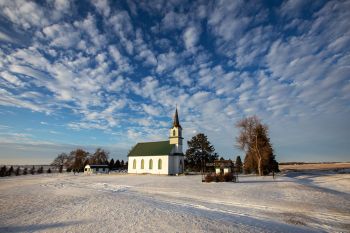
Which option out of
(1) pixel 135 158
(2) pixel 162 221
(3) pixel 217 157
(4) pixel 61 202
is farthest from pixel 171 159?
(2) pixel 162 221

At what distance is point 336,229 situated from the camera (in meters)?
9.02

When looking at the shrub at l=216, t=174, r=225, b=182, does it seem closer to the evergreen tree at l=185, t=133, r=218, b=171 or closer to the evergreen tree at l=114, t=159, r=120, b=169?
the evergreen tree at l=185, t=133, r=218, b=171

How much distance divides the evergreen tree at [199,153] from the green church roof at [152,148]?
40.3 feet

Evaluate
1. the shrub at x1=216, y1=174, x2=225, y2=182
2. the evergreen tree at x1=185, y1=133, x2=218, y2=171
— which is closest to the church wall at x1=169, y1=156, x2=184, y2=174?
the evergreen tree at x1=185, y1=133, x2=218, y2=171

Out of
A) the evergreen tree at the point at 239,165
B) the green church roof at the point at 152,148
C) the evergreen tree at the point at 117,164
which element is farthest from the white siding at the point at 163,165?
the evergreen tree at the point at 117,164

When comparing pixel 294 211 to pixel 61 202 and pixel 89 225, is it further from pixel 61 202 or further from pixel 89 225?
pixel 61 202

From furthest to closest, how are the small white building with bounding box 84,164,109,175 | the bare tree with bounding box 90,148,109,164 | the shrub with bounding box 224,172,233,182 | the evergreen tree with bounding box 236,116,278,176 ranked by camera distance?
the bare tree with bounding box 90,148,109,164
the small white building with bounding box 84,164,109,175
the evergreen tree with bounding box 236,116,278,176
the shrub with bounding box 224,172,233,182

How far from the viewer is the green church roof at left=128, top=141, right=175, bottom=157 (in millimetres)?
55013

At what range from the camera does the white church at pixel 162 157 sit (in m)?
53.8

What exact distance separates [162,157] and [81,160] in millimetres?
39193

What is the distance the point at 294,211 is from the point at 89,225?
35.2 feet

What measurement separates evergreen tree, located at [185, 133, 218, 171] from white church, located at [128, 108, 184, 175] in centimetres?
1034

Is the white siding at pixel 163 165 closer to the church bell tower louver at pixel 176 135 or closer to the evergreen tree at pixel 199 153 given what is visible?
the church bell tower louver at pixel 176 135

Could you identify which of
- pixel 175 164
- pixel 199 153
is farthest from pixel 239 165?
pixel 175 164
